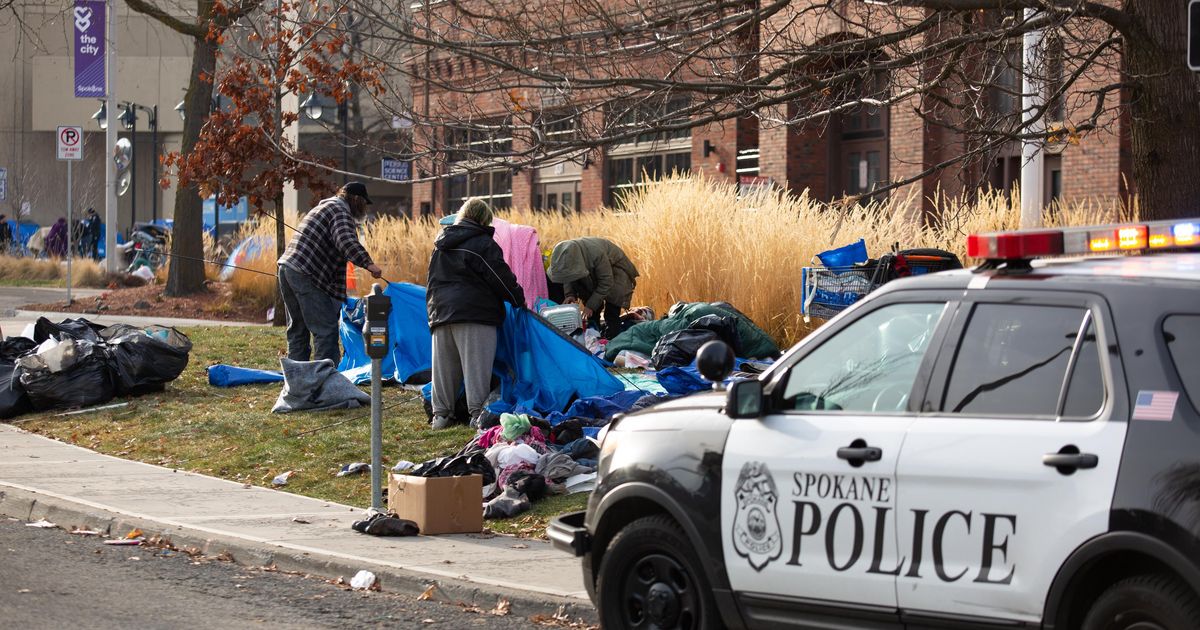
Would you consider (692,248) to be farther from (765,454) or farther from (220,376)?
(765,454)

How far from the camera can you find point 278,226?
2303 centimetres

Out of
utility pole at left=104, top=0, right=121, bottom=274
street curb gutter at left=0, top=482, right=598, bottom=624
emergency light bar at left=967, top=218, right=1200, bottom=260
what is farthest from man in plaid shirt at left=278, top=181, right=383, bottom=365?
utility pole at left=104, top=0, right=121, bottom=274

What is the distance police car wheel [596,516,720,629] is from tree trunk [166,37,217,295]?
1990 cm

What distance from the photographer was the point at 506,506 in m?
9.72

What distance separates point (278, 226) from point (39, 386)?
850 cm

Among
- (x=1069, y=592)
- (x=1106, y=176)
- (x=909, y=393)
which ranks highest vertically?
(x=1106, y=176)

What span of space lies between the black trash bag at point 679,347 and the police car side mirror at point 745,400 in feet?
26.6

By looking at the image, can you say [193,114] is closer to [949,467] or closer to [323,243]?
[323,243]

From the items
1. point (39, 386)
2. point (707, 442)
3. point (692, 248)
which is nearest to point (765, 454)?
point (707, 442)

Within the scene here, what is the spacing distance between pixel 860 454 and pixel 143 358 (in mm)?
11398

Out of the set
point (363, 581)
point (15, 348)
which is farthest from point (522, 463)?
point (15, 348)

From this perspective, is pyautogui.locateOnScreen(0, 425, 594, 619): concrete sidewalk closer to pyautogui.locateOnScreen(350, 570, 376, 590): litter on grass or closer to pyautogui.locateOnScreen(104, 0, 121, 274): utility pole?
pyautogui.locateOnScreen(350, 570, 376, 590): litter on grass

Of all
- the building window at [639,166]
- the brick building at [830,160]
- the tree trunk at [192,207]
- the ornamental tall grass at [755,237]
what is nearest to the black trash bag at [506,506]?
the ornamental tall grass at [755,237]

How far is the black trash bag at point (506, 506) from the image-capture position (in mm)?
9695
